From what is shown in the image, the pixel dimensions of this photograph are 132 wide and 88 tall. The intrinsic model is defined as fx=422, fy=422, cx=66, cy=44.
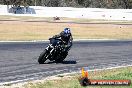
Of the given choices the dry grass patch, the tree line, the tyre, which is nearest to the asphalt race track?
the tyre

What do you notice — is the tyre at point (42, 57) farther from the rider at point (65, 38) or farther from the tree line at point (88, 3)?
the tree line at point (88, 3)

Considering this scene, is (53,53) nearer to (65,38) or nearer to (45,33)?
(65,38)

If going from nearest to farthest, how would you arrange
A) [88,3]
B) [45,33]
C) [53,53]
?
→ 1. [53,53]
2. [45,33]
3. [88,3]

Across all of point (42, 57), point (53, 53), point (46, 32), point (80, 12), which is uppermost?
point (53, 53)

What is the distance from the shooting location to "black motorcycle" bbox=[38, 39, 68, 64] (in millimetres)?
17766

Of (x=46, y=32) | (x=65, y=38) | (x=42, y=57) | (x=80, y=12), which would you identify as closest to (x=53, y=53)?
(x=42, y=57)

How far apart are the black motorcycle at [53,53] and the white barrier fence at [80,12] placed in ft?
183

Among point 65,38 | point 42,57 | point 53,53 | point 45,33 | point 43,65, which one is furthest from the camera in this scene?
point 45,33

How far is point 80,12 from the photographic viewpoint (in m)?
76.1

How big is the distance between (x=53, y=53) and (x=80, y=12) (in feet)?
192

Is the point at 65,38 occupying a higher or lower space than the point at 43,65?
higher

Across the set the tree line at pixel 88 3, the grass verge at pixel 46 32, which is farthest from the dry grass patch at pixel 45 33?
the tree line at pixel 88 3

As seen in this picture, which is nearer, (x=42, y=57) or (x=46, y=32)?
(x=42, y=57)

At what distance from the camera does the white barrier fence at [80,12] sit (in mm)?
74625
